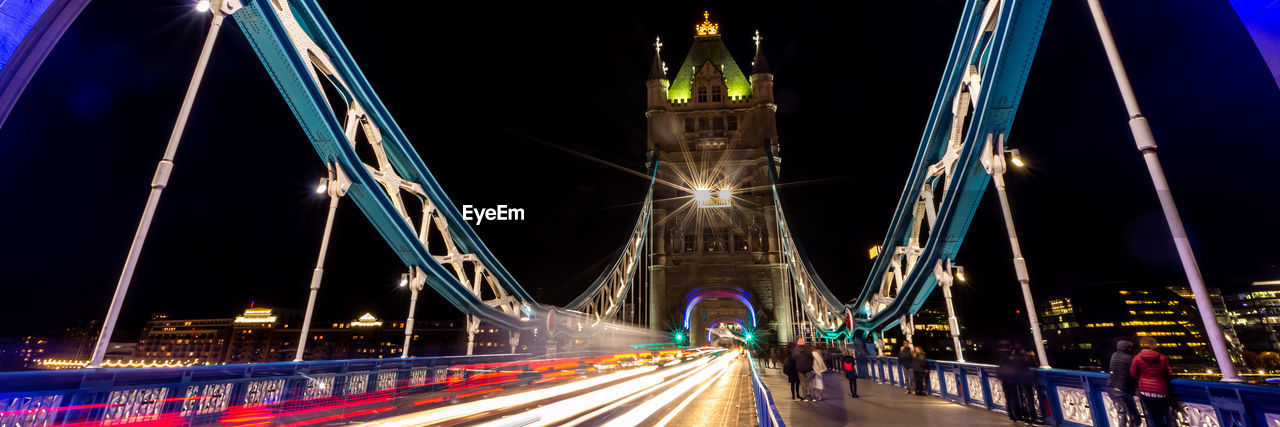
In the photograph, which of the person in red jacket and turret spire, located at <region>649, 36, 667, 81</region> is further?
turret spire, located at <region>649, 36, 667, 81</region>

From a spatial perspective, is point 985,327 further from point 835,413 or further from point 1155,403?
point 1155,403

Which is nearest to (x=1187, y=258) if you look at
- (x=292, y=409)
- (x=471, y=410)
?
(x=471, y=410)

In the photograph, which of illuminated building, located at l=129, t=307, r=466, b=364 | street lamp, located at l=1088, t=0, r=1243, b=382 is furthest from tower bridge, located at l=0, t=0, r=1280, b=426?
illuminated building, located at l=129, t=307, r=466, b=364

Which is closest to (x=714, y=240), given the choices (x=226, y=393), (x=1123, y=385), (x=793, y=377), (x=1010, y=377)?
(x=793, y=377)

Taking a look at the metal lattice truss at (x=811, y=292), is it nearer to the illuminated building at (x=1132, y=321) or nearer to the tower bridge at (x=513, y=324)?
the tower bridge at (x=513, y=324)

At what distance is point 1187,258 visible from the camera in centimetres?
403

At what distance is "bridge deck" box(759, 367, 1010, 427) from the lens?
7496mm

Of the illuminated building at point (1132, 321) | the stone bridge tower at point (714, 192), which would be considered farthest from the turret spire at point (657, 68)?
the illuminated building at point (1132, 321)

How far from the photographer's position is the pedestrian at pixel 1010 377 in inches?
293

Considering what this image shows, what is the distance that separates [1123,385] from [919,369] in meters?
6.48

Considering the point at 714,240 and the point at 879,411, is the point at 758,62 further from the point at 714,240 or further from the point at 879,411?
the point at 879,411

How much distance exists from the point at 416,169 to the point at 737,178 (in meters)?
34.3

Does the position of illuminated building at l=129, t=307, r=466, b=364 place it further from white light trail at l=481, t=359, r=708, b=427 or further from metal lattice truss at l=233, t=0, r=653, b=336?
white light trail at l=481, t=359, r=708, b=427

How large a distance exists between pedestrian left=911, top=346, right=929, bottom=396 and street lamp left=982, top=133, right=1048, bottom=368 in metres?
3.86
